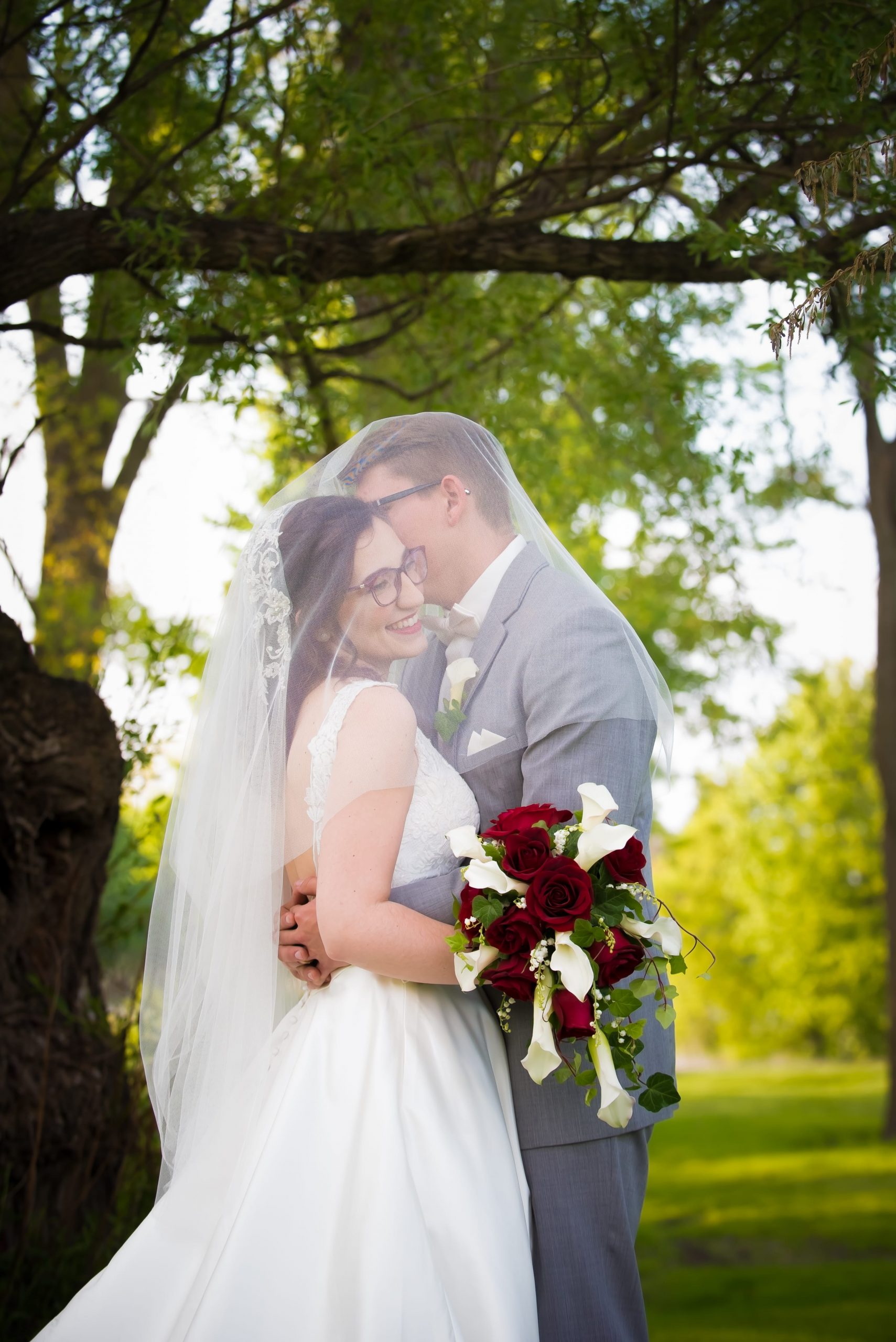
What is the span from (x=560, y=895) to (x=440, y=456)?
113 cm

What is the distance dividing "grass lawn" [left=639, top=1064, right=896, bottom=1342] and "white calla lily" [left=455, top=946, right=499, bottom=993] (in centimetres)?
461

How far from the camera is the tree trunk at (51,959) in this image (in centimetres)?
360

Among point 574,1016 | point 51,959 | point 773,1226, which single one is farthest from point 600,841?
point 773,1226

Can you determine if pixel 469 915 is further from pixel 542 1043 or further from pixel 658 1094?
pixel 658 1094

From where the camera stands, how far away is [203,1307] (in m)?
2.04

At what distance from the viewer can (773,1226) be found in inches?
323

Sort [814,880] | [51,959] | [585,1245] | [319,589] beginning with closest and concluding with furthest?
[585,1245] → [319,589] → [51,959] → [814,880]

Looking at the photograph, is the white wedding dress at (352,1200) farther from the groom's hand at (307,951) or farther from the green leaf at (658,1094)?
the green leaf at (658,1094)

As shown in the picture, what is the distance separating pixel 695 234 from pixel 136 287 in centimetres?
245

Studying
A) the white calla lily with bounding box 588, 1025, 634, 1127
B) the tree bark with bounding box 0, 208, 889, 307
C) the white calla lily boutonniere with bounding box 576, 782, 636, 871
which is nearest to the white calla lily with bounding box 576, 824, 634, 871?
the white calla lily boutonniere with bounding box 576, 782, 636, 871

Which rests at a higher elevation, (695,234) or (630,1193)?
(695,234)

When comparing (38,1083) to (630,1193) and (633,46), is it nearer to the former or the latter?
(630,1193)

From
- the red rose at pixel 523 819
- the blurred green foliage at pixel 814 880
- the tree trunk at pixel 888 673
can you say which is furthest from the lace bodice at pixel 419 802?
the blurred green foliage at pixel 814 880

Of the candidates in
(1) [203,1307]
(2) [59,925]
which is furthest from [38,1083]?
(1) [203,1307]
